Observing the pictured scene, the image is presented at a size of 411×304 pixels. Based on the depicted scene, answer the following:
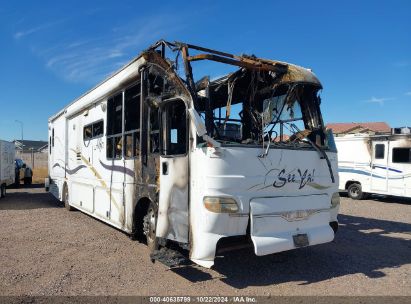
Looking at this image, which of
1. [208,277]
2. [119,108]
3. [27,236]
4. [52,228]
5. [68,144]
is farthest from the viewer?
[68,144]

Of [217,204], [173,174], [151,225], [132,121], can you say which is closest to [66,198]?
[132,121]

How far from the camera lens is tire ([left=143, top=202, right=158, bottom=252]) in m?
6.23

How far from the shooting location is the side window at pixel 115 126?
7656 millimetres

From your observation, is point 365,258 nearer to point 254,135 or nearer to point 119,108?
point 254,135

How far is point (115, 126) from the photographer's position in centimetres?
794

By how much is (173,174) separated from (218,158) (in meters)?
0.91

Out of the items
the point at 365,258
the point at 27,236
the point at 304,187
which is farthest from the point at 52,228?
the point at 365,258

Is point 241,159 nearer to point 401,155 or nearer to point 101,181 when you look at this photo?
point 101,181

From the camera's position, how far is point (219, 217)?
16.6 feet

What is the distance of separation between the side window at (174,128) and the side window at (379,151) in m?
12.6

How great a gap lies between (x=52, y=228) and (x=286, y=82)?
6.41 meters

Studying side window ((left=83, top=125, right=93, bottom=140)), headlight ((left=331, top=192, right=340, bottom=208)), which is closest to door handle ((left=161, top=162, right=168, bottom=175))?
headlight ((left=331, top=192, right=340, bottom=208))

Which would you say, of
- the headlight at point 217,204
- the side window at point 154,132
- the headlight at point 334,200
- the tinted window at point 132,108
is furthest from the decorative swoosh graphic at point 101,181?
the headlight at point 334,200

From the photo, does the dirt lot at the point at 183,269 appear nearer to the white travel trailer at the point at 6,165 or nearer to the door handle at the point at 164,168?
the door handle at the point at 164,168
